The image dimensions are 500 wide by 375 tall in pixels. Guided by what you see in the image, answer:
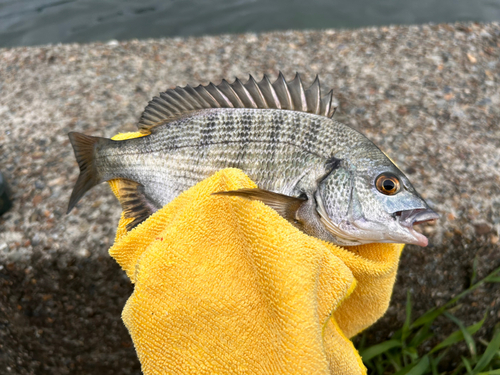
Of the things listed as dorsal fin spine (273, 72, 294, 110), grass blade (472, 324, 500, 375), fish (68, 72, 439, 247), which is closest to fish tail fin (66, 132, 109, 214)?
fish (68, 72, 439, 247)

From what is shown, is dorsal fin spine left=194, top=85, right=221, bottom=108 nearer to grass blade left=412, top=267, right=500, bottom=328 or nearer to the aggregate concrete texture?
the aggregate concrete texture

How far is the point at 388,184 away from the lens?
1.15 m

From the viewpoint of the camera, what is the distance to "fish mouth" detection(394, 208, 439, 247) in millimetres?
1073

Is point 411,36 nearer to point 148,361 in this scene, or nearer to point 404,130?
point 404,130

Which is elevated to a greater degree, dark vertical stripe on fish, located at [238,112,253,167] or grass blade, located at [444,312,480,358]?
dark vertical stripe on fish, located at [238,112,253,167]

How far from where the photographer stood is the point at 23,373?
6.73 ft

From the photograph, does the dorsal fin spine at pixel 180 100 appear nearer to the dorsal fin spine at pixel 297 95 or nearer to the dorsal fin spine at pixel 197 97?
the dorsal fin spine at pixel 197 97

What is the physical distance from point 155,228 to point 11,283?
1.12 meters

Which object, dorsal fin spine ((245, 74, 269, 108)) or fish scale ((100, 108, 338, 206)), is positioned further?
dorsal fin spine ((245, 74, 269, 108))

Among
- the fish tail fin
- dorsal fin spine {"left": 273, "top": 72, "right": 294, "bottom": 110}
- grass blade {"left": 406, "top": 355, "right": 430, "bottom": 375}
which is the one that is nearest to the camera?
dorsal fin spine {"left": 273, "top": 72, "right": 294, "bottom": 110}

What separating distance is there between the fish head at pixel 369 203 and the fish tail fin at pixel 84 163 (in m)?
0.86

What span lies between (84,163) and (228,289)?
82cm

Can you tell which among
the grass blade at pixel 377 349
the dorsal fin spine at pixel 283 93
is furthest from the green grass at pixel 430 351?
the dorsal fin spine at pixel 283 93

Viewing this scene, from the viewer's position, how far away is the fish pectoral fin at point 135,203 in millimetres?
1370
